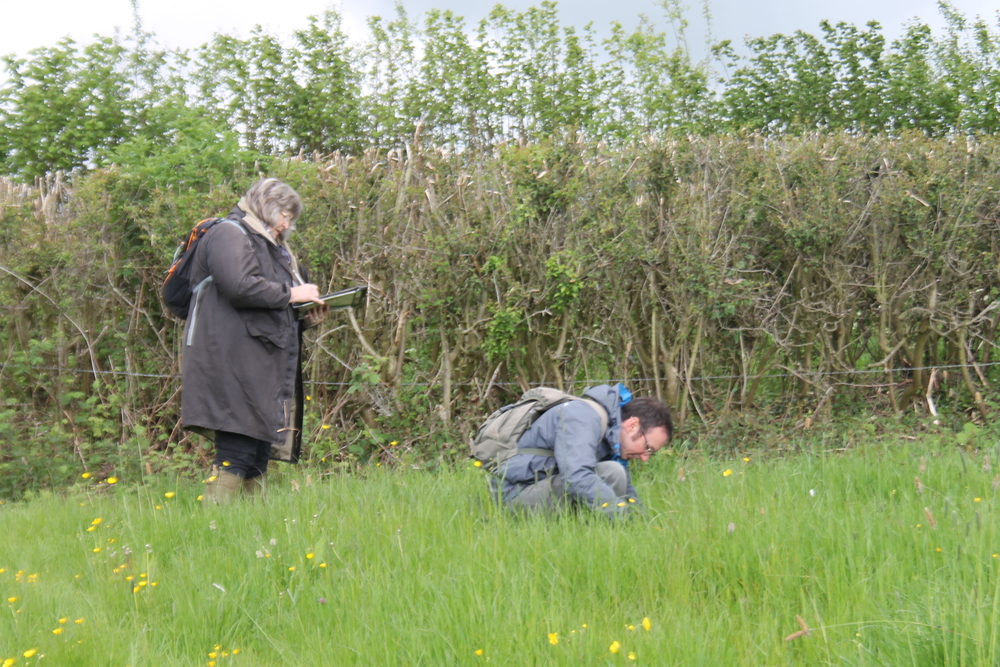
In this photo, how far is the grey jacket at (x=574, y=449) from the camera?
374 cm

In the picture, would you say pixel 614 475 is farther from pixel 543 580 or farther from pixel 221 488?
pixel 221 488

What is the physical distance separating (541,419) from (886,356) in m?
3.26

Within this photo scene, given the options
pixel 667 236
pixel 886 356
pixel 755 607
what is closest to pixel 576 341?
pixel 667 236

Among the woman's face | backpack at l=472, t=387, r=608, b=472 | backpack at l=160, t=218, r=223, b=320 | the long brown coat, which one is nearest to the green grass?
backpack at l=472, t=387, r=608, b=472

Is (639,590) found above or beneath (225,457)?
beneath

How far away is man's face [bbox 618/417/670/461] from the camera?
3.97 m

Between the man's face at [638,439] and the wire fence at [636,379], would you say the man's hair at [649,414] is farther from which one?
the wire fence at [636,379]

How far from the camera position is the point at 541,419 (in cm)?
399

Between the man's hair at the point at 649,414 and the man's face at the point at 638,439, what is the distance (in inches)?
0.8

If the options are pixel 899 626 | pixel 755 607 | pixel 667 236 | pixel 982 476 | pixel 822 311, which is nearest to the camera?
pixel 899 626

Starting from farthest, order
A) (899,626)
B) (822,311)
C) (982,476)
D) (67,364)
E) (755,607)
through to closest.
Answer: (67,364) < (822,311) < (982,476) < (755,607) < (899,626)

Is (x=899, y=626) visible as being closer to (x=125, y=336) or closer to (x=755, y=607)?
(x=755, y=607)

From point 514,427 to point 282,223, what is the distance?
1.61 m

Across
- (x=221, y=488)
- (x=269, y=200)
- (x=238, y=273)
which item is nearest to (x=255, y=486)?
(x=221, y=488)
